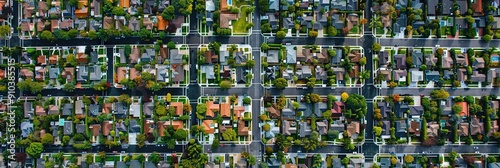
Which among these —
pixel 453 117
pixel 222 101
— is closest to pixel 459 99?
pixel 453 117

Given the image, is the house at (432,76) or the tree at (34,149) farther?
the house at (432,76)

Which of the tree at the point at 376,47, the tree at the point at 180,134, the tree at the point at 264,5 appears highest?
the tree at the point at 264,5

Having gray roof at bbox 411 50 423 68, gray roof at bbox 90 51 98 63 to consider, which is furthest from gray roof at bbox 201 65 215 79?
gray roof at bbox 411 50 423 68

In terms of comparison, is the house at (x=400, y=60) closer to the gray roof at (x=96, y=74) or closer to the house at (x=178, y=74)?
the house at (x=178, y=74)

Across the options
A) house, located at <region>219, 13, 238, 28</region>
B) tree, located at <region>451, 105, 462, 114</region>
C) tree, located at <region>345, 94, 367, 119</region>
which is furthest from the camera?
house, located at <region>219, 13, 238, 28</region>

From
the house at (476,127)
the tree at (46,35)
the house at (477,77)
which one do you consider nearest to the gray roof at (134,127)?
the tree at (46,35)

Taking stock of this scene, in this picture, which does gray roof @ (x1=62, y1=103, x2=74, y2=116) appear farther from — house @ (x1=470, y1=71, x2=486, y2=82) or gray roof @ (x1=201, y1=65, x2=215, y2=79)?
house @ (x1=470, y1=71, x2=486, y2=82)

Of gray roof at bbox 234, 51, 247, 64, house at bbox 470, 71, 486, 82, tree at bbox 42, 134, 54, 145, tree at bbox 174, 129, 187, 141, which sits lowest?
tree at bbox 42, 134, 54, 145
